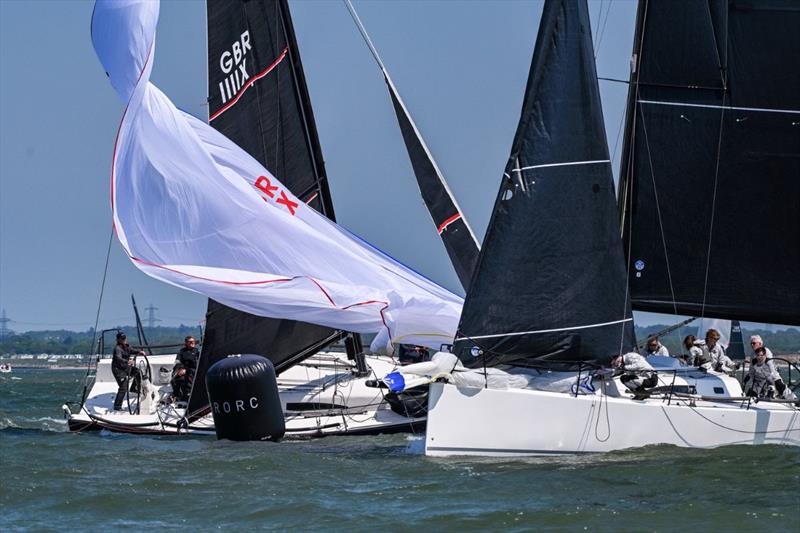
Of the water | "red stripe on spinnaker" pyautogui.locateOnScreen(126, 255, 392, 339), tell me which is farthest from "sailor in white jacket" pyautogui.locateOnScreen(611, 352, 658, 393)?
"red stripe on spinnaker" pyautogui.locateOnScreen(126, 255, 392, 339)

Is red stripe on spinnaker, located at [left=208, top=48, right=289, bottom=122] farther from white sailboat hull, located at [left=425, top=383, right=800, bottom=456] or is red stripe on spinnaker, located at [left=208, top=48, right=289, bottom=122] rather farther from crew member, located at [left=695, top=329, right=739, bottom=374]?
crew member, located at [left=695, top=329, right=739, bottom=374]

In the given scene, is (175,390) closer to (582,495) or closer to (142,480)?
(142,480)

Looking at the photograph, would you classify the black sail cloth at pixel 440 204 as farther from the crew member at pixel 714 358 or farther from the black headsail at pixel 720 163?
the black headsail at pixel 720 163

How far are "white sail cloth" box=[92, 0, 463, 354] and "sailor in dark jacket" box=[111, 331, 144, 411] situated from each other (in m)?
3.18

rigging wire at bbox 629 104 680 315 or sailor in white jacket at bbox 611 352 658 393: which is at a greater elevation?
rigging wire at bbox 629 104 680 315

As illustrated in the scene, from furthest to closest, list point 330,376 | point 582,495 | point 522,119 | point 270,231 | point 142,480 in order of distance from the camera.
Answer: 1. point 330,376
2. point 270,231
3. point 522,119
4. point 142,480
5. point 582,495

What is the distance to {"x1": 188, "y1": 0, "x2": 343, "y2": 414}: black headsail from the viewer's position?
2141cm

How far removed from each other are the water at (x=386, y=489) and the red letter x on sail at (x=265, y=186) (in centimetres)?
385

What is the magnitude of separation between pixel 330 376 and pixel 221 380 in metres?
3.33

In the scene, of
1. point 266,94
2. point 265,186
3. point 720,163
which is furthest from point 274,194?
point 720,163

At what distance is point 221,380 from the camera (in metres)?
18.0

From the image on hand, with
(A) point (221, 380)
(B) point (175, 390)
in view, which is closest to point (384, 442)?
(A) point (221, 380)

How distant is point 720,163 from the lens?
18.0 meters

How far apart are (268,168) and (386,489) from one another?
8245mm
